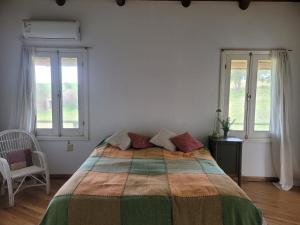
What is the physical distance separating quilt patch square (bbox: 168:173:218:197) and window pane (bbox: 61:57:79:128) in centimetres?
200

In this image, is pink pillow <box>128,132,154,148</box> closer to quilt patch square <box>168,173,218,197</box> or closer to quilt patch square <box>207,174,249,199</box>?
quilt patch square <box>168,173,218,197</box>

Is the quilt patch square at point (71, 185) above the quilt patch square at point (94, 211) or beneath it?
above

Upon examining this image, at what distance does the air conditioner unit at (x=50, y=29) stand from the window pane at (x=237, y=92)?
2341mm

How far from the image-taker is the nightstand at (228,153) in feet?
11.3

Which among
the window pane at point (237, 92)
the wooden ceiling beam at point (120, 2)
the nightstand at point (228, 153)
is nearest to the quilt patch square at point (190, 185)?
the nightstand at point (228, 153)

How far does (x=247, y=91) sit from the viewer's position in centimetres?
371

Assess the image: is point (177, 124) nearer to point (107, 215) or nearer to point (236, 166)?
point (236, 166)

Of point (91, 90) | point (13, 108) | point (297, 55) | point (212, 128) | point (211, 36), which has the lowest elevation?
point (212, 128)

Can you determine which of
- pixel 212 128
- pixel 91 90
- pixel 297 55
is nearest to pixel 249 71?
pixel 297 55

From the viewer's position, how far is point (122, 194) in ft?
6.42

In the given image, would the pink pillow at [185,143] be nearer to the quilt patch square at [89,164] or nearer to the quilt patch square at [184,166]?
the quilt patch square at [184,166]

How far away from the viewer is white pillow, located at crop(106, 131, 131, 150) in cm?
330

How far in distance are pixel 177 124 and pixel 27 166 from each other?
217cm

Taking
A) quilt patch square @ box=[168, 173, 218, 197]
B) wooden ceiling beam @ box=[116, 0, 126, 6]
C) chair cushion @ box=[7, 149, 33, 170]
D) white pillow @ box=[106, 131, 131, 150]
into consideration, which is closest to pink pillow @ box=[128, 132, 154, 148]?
white pillow @ box=[106, 131, 131, 150]
